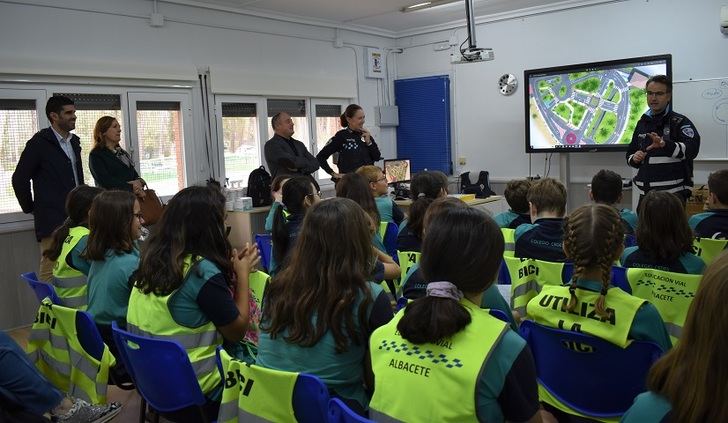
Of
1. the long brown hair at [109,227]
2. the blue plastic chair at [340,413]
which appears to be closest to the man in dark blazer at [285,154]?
the long brown hair at [109,227]

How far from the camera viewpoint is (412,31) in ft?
26.7

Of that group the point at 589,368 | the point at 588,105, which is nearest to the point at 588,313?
the point at 589,368

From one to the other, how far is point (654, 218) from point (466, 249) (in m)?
1.43

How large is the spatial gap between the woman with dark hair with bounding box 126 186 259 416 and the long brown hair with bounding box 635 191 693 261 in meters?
1.69

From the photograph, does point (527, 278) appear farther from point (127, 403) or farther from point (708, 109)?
point (708, 109)

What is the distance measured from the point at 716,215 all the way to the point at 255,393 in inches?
104

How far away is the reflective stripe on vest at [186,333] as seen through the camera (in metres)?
2.05

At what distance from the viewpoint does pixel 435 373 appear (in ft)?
4.22

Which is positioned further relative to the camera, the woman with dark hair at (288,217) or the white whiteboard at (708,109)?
the white whiteboard at (708,109)

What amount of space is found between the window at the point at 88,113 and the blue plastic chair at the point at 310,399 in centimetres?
443

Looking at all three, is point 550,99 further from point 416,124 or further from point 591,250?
point 591,250

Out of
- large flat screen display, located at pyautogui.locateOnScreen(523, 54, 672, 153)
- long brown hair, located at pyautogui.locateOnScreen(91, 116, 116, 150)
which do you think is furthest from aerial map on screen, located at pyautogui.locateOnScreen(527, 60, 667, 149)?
long brown hair, located at pyautogui.locateOnScreen(91, 116, 116, 150)

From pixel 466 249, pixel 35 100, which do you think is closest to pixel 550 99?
pixel 35 100

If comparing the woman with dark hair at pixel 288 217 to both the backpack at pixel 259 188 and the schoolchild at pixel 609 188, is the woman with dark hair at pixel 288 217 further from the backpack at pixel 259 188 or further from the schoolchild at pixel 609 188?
the backpack at pixel 259 188
